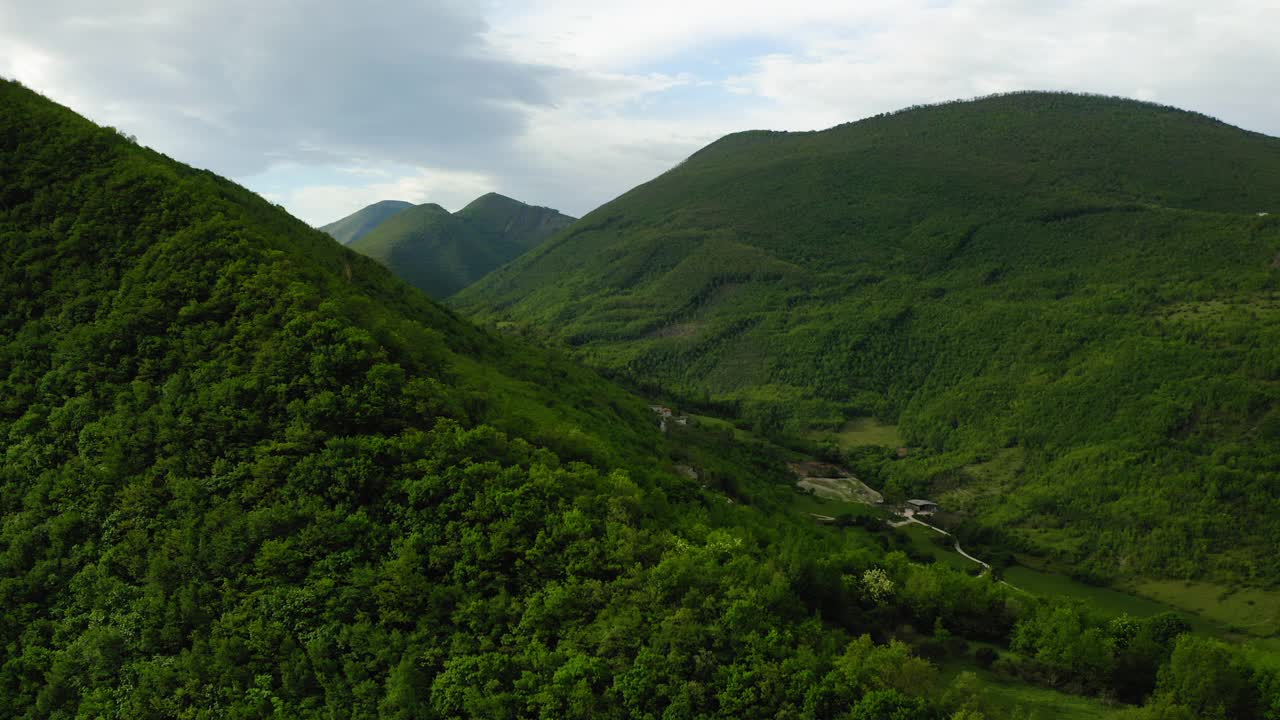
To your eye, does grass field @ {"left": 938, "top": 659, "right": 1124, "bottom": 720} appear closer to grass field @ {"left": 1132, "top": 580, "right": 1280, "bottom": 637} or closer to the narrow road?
the narrow road

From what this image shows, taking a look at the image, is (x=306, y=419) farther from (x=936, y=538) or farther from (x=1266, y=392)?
(x=1266, y=392)

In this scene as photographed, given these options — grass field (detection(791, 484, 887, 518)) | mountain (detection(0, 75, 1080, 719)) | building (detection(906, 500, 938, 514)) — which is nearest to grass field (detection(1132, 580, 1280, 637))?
building (detection(906, 500, 938, 514))

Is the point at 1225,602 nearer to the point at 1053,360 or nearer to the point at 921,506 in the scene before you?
the point at 921,506

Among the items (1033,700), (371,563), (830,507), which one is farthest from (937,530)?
(371,563)

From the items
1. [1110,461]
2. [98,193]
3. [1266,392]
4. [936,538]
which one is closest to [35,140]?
[98,193]

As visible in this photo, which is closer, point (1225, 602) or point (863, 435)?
point (1225, 602)

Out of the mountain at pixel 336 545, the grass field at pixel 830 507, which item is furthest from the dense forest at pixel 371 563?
the grass field at pixel 830 507

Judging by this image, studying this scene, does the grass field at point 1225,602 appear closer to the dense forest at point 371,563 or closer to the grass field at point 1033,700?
the dense forest at point 371,563
